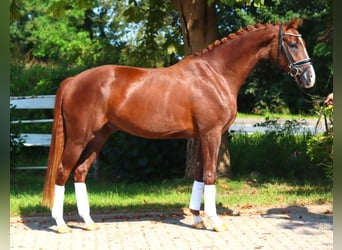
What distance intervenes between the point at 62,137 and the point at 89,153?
448mm

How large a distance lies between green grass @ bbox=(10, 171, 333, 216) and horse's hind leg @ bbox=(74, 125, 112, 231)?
3.34 feet

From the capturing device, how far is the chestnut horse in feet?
19.0

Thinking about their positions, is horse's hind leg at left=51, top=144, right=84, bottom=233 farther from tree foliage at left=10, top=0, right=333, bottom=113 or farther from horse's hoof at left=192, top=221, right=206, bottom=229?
tree foliage at left=10, top=0, right=333, bottom=113

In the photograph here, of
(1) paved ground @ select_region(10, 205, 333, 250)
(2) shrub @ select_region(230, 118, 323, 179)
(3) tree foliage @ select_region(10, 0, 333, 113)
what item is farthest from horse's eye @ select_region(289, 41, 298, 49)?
(2) shrub @ select_region(230, 118, 323, 179)

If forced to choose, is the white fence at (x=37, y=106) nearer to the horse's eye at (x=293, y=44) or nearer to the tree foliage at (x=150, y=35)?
the tree foliage at (x=150, y=35)

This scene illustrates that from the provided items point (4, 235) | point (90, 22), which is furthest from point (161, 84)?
point (90, 22)

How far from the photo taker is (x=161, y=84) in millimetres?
5863

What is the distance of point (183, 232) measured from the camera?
592 centimetres

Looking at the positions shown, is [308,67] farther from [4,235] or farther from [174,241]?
[4,235]

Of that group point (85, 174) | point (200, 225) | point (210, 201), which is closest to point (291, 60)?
point (210, 201)

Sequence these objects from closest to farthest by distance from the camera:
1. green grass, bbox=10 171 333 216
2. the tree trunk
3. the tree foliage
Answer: green grass, bbox=10 171 333 216 < the tree trunk < the tree foliage

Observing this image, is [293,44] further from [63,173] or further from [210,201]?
[63,173]

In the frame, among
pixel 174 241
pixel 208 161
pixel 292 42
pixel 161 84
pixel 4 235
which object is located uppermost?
pixel 292 42

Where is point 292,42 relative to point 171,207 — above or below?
above
